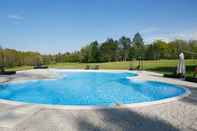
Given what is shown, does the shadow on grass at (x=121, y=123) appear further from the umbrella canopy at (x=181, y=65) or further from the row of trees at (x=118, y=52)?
the row of trees at (x=118, y=52)

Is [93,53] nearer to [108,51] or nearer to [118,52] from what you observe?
[108,51]

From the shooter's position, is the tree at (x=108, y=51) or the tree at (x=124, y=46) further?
the tree at (x=124, y=46)

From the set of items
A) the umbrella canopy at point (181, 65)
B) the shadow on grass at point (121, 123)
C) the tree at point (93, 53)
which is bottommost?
the shadow on grass at point (121, 123)

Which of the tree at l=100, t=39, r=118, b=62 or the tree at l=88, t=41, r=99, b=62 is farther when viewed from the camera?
the tree at l=100, t=39, r=118, b=62

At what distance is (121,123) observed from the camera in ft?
13.4

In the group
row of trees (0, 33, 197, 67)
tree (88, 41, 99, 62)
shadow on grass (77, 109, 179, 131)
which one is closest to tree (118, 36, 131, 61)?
row of trees (0, 33, 197, 67)

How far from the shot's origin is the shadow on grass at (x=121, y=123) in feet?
12.4

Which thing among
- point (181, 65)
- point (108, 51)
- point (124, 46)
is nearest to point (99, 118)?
point (181, 65)

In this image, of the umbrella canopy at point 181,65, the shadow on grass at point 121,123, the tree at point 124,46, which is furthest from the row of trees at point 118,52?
the shadow on grass at point 121,123

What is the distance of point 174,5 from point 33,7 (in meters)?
15.6

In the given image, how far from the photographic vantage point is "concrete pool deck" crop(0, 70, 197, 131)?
3816 mm

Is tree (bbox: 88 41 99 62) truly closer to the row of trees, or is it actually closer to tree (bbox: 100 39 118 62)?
the row of trees

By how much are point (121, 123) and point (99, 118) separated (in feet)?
1.95

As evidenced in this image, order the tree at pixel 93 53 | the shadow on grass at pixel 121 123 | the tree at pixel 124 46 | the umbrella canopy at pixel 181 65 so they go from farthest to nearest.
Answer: the tree at pixel 124 46 < the tree at pixel 93 53 < the umbrella canopy at pixel 181 65 < the shadow on grass at pixel 121 123
